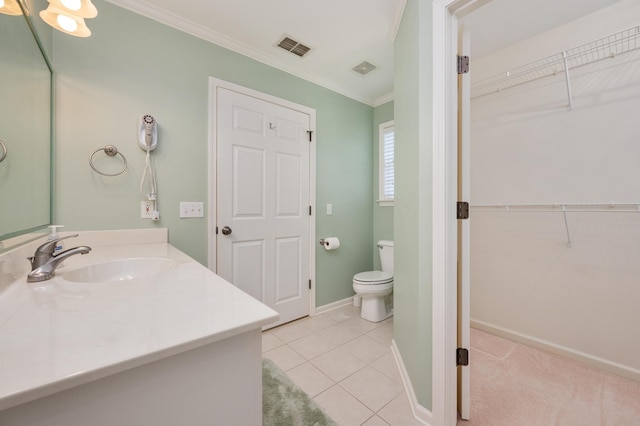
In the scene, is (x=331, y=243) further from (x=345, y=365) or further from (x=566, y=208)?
(x=566, y=208)

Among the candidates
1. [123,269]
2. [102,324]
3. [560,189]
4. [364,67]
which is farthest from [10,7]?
[560,189]

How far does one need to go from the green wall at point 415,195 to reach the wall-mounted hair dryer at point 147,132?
164 cm

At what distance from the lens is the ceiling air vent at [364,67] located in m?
2.35

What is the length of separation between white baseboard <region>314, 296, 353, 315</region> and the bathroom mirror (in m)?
2.14

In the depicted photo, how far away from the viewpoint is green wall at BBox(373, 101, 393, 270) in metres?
2.94

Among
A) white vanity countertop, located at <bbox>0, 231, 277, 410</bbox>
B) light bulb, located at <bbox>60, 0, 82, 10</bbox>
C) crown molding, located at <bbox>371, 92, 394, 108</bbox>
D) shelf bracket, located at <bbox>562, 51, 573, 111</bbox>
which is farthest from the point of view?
crown molding, located at <bbox>371, 92, 394, 108</bbox>

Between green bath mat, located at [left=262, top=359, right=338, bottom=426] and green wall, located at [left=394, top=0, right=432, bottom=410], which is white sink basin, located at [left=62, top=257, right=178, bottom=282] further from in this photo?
green wall, located at [left=394, top=0, right=432, bottom=410]

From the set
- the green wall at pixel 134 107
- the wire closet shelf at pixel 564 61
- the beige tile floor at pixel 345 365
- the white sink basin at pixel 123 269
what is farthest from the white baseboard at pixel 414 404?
the wire closet shelf at pixel 564 61

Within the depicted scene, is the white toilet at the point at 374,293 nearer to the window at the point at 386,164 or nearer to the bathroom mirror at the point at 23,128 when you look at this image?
the window at the point at 386,164

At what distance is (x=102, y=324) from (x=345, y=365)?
61.2 inches

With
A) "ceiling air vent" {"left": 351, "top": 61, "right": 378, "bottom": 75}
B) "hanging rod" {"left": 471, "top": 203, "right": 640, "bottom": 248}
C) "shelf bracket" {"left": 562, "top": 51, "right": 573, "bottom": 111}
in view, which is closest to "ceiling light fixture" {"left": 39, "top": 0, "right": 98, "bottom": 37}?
"ceiling air vent" {"left": 351, "top": 61, "right": 378, "bottom": 75}

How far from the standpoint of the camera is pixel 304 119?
8.12 feet

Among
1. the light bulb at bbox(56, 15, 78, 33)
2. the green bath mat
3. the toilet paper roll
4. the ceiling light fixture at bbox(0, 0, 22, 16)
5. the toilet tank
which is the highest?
the light bulb at bbox(56, 15, 78, 33)

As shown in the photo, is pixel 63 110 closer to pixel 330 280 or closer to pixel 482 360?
pixel 330 280
